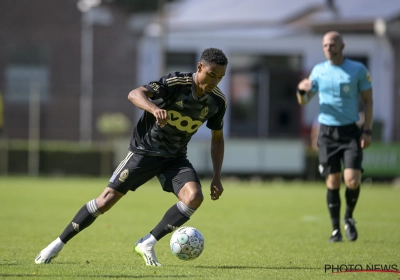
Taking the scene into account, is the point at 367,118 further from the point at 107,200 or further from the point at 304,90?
the point at 107,200

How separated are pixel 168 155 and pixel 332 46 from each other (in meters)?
3.36

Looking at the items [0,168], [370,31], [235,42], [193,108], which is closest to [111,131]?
[0,168]

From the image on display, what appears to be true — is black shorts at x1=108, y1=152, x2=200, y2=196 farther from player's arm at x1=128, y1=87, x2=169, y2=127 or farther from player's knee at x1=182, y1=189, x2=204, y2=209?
player's arm at x1=128, y1=87, x2=169, y2=127

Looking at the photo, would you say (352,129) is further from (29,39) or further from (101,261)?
(29,39)

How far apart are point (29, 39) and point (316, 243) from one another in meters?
30.3

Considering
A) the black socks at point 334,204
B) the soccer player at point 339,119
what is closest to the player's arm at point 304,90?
the soccer player at point 339,119

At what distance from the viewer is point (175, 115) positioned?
7.78 m

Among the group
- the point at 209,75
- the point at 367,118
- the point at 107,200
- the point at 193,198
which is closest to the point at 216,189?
the point at 193,198

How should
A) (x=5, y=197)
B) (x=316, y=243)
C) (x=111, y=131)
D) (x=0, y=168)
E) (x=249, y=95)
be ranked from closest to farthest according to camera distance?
1. (x=316, y=243)
2. (x=5, y=197)
3. (x=0, y=168)
4. (x=111, y=131)
5. (x=249, y=95)

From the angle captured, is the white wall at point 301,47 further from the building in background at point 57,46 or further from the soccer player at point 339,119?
the soccer player at point 339,119

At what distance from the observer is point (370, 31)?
114 feet

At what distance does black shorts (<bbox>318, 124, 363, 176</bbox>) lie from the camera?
10.4 m

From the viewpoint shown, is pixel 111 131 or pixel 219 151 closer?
pixel 219 151

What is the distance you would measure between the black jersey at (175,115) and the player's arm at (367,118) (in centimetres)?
287
